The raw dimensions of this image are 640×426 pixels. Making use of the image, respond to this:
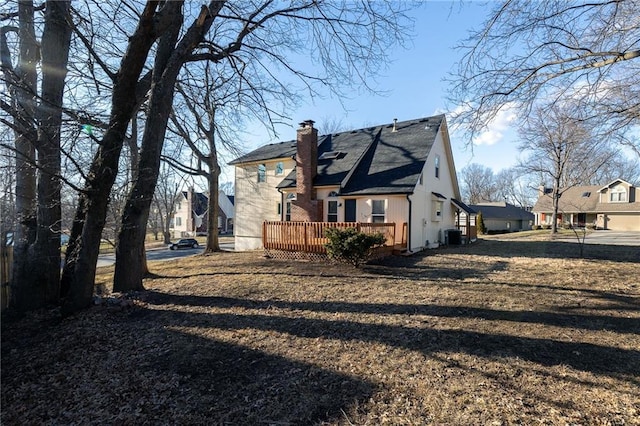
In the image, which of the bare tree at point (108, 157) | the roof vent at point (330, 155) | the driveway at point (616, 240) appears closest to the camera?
the bare tree at point (108, 157)

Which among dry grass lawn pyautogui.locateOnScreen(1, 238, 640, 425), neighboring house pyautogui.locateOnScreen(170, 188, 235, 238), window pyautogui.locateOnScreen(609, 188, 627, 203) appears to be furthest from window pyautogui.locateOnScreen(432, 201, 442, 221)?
neighboring house pyautogui.locateOnScreen(170, 188, 235, 238)

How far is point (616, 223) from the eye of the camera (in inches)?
1549

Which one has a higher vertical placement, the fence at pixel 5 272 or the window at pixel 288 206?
the window at pixel 288 206

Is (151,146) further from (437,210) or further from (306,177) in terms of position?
(437,210)

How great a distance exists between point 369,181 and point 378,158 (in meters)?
1.95

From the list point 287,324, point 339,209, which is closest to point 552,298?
point 287,324

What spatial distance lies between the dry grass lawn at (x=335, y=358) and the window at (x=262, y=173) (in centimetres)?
1330

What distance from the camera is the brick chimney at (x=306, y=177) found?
15453mm

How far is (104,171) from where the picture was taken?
227 inches

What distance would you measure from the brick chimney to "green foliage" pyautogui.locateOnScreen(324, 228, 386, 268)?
17.7 ft

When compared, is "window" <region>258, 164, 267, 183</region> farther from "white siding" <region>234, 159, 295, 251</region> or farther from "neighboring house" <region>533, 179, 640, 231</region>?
"neighboring house" <region>533, 179, 640, 231</region>

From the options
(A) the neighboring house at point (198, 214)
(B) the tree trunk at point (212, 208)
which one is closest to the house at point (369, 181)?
(B) the tree trunk at point (212, 208)

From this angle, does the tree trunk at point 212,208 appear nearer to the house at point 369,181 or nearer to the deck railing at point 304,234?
the house at point 369,181

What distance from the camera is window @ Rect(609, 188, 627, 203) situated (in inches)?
1534
